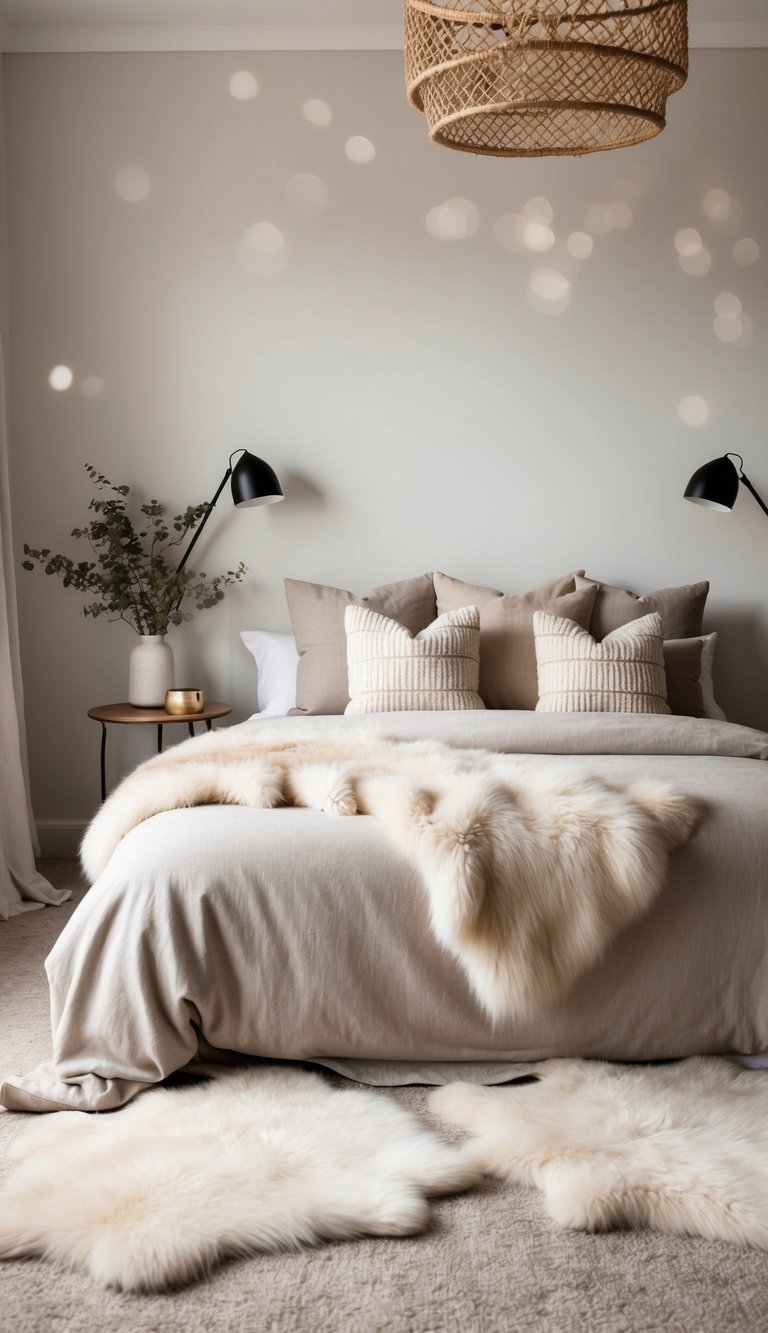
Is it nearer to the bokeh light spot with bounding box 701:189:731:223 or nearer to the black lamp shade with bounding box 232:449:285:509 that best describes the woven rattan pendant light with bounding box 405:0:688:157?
the black lamp shade with bounding box 232:449:285:509

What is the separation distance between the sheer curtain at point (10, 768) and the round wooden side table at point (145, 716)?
0.30 m

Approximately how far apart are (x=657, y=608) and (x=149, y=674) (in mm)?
1755

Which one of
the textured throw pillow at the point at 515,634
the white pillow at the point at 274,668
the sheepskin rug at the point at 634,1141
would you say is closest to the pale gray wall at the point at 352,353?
the white pillow at the point at 274,668

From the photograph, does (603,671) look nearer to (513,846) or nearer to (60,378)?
(513,846)

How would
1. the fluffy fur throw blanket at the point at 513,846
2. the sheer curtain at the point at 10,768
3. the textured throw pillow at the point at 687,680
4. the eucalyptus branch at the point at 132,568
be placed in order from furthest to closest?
the eucalyptus branch at the point at 132,568
the textured throw pillow at the point at 687,680
the sheer curtain at the point at 10,768
the fluffy fur throw blanket at the point at 513,846

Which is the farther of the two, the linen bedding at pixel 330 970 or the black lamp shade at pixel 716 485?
the black lamp shade at pixel 716 485

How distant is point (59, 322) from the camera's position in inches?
164

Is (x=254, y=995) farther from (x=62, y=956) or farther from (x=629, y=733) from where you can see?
(x=629, y=733)

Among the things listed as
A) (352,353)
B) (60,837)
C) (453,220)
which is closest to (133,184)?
(352,353)

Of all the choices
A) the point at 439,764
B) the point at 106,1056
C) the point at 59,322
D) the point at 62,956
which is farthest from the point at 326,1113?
the point at 59,322

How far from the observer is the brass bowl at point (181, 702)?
12.6 ft

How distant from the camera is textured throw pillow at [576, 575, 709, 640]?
386cm

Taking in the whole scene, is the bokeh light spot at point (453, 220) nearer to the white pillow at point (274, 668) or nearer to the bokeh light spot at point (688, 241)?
the bokeh light spot at point (688, 241)

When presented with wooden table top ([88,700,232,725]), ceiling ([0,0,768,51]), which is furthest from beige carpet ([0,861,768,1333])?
ceiling ([0,0,768,51])
